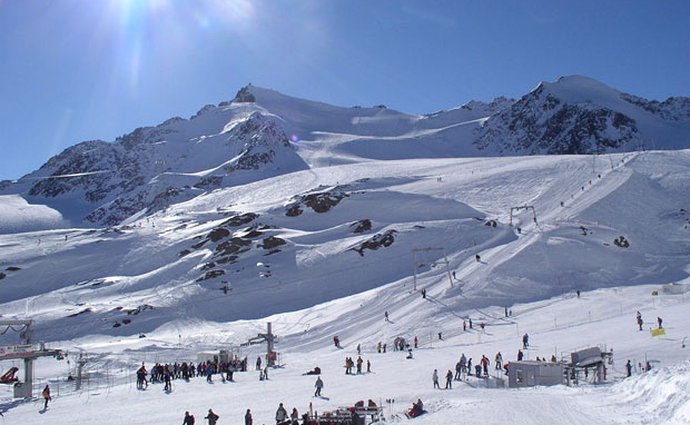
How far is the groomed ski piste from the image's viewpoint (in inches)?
938

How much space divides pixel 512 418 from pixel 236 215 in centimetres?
7217

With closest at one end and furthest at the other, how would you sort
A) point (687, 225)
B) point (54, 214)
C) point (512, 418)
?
point (512, 418), point (687, 225), point (54, 214)

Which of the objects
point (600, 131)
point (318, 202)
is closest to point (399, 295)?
point (318, 202)

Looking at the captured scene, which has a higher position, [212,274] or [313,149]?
[313,149]

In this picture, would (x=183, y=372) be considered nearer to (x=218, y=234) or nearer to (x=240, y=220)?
(x=218, y=234)

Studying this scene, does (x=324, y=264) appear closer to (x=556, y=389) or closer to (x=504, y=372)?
(x=504, y=372)

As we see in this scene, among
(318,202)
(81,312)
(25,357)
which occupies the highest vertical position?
(318,202)

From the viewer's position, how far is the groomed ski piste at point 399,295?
78.1 ft

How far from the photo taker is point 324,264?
64.6 metres

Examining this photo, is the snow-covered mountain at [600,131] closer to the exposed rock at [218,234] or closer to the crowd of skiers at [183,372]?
the exposed rock at [218,234]

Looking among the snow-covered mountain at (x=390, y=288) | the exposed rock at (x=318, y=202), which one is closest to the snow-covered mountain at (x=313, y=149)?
the snow-covered mountain at (x=390, y=288)

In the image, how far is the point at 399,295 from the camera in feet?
167

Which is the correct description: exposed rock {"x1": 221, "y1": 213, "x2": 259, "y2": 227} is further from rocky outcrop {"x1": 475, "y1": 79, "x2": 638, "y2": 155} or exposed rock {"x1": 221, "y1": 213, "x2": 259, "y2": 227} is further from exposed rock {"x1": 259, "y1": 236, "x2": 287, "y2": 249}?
rocky outcrop {"x1": 475, "y1": 79, "x2": 638, "y2": 155}

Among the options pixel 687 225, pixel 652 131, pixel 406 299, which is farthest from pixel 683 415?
pixel 652 131
